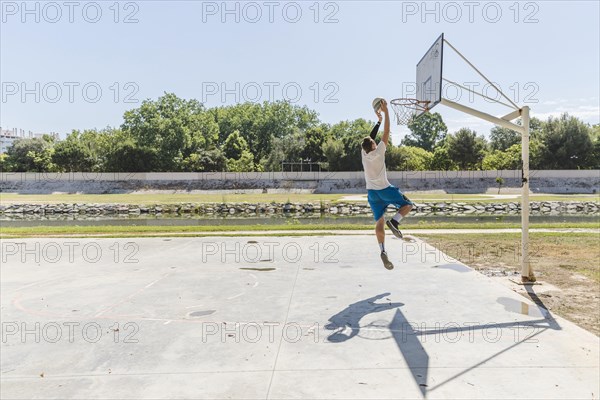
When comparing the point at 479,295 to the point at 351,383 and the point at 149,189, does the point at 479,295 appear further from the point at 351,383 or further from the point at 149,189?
the point at 149,189

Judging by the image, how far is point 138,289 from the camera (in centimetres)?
1092

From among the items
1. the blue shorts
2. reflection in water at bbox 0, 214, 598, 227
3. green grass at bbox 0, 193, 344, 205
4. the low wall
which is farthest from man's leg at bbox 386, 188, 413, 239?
the low wall

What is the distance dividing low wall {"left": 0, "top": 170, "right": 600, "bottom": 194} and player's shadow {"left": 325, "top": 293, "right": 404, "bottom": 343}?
60.4m

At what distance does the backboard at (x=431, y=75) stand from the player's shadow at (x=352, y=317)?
433 cm

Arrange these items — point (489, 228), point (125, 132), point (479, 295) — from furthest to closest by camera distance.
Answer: point (125, 132)
point (489, 228)
point (479, 295)

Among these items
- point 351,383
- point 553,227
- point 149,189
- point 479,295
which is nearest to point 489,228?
point 553,227

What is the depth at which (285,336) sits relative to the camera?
7340mm

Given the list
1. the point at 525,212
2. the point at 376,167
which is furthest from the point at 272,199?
the point at 376,167

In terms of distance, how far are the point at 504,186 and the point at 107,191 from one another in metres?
64.0

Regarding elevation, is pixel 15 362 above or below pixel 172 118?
below

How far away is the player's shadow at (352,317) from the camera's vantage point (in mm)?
→ 7355

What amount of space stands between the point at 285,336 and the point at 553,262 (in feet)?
34.2

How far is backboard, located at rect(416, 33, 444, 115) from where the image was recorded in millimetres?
9523

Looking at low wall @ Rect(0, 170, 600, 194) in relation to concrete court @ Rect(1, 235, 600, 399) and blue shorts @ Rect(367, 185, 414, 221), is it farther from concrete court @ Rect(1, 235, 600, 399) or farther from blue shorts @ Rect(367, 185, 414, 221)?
blue shorts @ Rect(367, 185, 414, 221)
